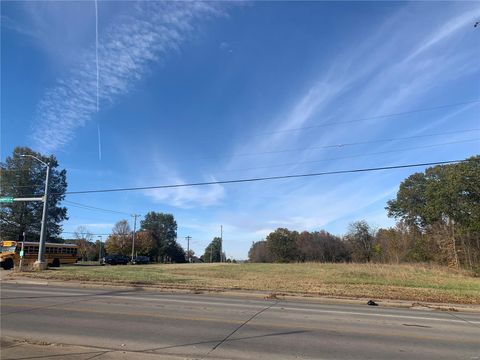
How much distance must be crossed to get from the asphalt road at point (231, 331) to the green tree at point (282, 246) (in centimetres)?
10760

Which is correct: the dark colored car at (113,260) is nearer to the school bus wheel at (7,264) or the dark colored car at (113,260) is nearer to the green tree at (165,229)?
the school bus wheel at (7,264)

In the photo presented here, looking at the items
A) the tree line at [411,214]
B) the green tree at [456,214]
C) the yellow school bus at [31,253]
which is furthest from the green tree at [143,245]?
the green tree at [456,214]

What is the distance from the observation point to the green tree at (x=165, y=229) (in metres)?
146

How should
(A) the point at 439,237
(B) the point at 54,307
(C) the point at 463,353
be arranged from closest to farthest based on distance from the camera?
(C) the point at 463,353
(B) the point at 54,307
(A) the point at 439,237

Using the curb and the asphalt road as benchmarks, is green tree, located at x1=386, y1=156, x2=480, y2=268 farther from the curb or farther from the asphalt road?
the asphalt road

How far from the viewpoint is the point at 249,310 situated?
13.0 m

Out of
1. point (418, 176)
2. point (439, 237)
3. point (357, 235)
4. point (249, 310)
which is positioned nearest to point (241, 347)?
point (249, 310)

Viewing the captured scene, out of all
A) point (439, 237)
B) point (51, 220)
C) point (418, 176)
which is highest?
point (418, 176)

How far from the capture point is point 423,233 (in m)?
73.8

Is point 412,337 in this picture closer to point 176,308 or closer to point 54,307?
point 176,308

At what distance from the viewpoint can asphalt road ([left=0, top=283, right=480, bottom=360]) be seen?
7.27 m

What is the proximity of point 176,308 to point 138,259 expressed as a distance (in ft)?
221

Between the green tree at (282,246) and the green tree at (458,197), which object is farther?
the green tree at (282,246)

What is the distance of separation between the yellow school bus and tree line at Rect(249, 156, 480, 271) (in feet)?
147
